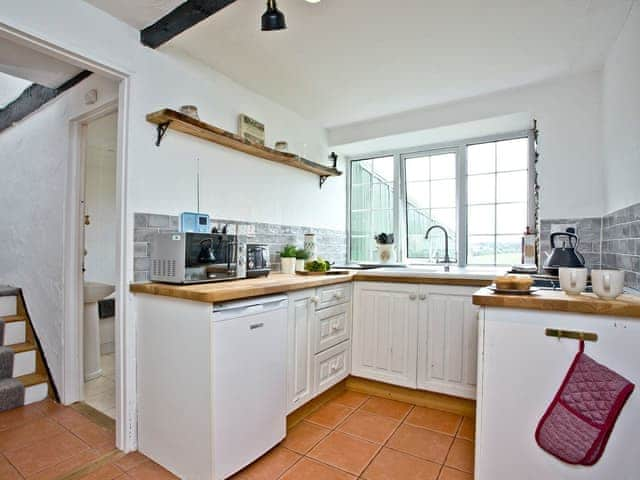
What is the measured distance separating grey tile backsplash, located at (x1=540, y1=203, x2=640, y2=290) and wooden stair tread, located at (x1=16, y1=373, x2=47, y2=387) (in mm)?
3497

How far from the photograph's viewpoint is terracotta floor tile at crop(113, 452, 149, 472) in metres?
1.70

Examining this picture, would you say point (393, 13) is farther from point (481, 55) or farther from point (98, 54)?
point (98, 54)

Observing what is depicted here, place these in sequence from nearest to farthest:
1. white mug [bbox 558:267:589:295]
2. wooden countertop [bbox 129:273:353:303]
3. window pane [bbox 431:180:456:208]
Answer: white mug [bbox 558:267:589:295]
wooden countertop [bbox 129:273:353:303]
window pane [bbox 431:180:456:208]

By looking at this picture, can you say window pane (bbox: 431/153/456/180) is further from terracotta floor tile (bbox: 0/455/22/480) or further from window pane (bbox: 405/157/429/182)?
terracotta floor tile (bbox: 0/455/22/480)

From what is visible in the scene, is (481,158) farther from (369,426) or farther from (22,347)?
(22,347)

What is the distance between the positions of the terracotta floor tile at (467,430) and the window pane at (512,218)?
1.59 meters

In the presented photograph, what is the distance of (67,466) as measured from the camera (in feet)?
5.54

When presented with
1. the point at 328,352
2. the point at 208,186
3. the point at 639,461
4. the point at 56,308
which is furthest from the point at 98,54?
the point at 639,461

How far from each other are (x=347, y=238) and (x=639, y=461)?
2830mm

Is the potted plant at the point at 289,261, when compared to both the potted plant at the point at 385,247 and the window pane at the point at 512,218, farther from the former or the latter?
the window pane at the point at 512,218

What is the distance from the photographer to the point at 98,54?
1715 mm

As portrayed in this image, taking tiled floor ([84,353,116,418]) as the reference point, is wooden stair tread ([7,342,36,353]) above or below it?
above

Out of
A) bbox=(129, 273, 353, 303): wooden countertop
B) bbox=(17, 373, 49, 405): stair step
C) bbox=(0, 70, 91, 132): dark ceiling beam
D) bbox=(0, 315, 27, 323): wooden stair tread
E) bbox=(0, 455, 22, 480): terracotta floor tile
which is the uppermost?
bbox=(0, 70, 91, 132): dark ceiling beam

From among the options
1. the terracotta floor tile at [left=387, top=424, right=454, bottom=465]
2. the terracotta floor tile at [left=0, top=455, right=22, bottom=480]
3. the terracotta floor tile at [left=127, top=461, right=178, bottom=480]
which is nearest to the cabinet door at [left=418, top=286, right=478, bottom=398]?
the terracotta floor tile at [left=387, top=424, right=454, bottom=465]
